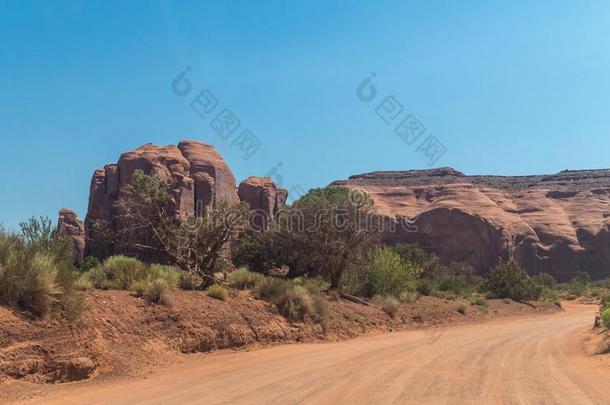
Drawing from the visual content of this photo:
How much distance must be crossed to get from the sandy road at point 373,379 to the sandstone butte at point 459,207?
50393 mm

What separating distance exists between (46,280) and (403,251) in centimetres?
4461

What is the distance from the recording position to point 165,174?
223 feet

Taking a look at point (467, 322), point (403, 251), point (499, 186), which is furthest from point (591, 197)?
point (467, 322)

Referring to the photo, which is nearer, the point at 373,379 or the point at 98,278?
the point at 373,379

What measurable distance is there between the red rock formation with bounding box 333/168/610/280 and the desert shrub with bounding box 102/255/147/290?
69086 millimetres

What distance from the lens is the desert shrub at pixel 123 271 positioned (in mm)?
17828

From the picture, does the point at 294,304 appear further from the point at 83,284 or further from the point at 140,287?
the point at 83,284

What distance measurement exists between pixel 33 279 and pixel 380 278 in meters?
24.5

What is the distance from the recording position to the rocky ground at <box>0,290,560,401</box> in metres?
10.8

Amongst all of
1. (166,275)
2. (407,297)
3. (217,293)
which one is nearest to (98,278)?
(166,275)

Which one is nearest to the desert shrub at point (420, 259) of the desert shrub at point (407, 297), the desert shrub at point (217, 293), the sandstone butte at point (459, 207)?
the desert shrub at point (407, 297)

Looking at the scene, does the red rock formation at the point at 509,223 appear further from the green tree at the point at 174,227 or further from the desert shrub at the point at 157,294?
the desert shrub at the point at 157,294

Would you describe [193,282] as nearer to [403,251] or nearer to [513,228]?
[403,251]

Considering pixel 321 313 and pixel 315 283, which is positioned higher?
pixel 315 283
